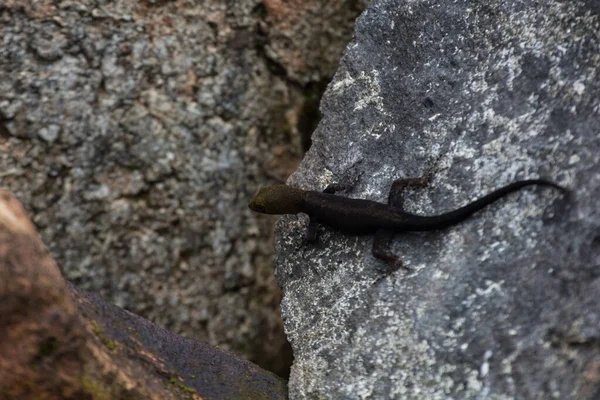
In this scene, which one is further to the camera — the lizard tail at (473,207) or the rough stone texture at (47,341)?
the lizard tail at (473,207)

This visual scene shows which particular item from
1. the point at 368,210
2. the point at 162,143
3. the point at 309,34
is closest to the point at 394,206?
the point at 368,210

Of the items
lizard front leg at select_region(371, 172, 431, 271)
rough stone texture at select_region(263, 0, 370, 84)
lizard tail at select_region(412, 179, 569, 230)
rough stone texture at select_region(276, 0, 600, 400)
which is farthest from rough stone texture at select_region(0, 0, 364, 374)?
lizard tail at select_region(412, 179, 569, 230)

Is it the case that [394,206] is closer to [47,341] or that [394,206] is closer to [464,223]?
[464,223]

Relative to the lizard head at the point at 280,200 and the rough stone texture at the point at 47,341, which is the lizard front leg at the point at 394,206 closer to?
the lizard head at the point at 280,200

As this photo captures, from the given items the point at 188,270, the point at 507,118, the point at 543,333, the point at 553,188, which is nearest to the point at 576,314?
the point at 543,333

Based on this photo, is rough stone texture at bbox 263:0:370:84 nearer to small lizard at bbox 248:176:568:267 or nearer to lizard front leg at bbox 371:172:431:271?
small lizard at bbox 248:176:568:267

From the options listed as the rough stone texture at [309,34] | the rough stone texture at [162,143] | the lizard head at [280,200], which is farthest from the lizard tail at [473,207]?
the rough stone texture at [309,34]
